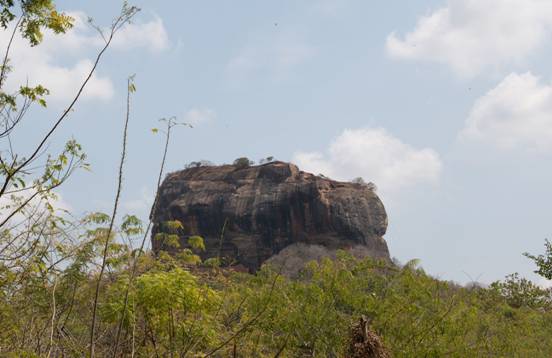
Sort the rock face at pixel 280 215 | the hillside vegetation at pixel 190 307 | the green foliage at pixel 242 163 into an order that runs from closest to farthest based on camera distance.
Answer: the hillside vegetation at pixel 190 307 < the rock face at pixel 280 215 < the green foliage at pixel 242 163

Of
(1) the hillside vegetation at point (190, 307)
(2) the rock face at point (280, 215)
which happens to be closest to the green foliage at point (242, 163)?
(2) the rock face at point (280, 215)

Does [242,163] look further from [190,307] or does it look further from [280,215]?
[190,307]

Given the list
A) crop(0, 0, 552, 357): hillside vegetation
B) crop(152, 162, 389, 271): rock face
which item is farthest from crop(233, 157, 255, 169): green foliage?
crop(0, 0, 552, 357): hillside vegetation

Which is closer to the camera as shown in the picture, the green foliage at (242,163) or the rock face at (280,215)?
the rock face at (280,215)

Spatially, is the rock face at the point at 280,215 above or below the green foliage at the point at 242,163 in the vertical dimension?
below

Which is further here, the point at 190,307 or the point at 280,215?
the point at 280,215

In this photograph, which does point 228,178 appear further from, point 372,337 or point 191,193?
point 372,337

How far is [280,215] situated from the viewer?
59875 mm

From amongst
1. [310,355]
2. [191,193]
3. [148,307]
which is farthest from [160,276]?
[191,193]

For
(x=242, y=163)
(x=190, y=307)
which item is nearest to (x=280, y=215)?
(x=242, y=163)

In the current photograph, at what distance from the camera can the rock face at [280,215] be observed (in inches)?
2286

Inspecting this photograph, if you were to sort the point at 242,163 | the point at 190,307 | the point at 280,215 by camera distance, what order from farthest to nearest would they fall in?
the point at 242,163 < the point at 280,215 < the point at 190,307

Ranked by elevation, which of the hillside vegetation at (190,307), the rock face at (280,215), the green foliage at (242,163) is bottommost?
the hillside vegetation at (190,307)

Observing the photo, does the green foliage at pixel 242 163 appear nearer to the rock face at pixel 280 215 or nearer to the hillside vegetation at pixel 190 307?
the rock face at pixel 280 215
